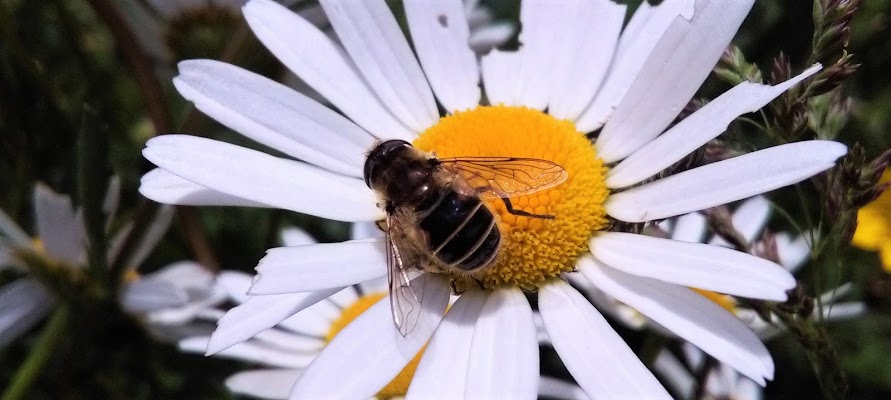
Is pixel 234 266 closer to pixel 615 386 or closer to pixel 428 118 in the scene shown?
pixel 428 118

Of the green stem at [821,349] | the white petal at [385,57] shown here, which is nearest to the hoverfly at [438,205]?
the white petal at [385,57]

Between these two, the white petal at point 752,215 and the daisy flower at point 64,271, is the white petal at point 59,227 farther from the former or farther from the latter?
the white petal at point 752,215

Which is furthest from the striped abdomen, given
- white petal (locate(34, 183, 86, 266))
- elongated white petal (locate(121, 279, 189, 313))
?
white petal (locate(34, 183, 86, 266))

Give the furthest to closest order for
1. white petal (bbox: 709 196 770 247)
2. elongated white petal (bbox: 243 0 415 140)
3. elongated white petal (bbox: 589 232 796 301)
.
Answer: white petal (bbox: 709 196 770 247) < elongated white petal (bbox: 243 0 415 140) < elongated white petal (bbox: 589 232 796 301)

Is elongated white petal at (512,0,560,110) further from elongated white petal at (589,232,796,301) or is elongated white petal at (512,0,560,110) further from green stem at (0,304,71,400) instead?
green stem at (0,304,71,400)

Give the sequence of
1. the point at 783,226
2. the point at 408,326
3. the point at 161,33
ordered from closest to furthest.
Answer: the point at 408,326 < the point at 783,226 < the point at 161,33

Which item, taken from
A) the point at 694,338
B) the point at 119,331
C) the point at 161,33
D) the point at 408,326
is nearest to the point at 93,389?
the point at 119,331

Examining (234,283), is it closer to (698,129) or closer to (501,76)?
(501,76)

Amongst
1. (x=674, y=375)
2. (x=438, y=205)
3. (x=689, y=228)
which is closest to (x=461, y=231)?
(x=438, y=205)
